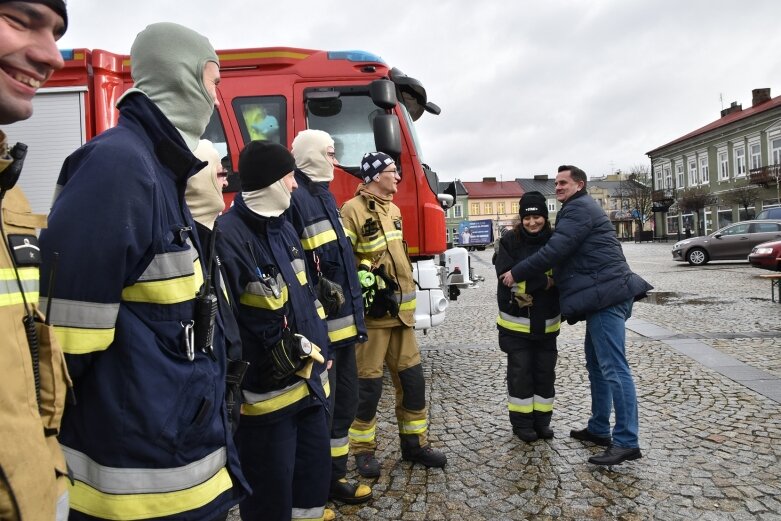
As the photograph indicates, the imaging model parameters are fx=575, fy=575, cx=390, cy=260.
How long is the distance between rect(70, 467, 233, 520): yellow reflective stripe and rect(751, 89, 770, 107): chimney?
5467 cm

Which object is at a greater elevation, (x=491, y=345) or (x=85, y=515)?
(x=85, y=515)

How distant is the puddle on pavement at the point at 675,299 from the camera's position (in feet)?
36.9

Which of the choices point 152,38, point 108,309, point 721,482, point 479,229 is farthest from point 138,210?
point 479,229

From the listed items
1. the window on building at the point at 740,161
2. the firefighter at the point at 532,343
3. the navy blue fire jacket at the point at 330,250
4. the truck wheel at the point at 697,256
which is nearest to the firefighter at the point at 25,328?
the navy blue fire jacket at the point at 330,250

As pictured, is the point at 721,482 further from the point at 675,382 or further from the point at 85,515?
the point at 85,515

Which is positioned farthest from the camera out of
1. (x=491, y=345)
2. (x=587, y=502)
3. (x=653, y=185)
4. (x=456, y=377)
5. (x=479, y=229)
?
(x=653, y=185)

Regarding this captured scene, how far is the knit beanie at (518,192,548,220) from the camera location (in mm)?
4453

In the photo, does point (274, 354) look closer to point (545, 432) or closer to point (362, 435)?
point (362, 435)

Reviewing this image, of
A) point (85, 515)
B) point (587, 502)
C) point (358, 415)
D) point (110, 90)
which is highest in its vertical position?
point (110, 90)

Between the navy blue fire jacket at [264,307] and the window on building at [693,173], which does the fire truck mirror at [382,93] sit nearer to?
the navy blue fire jacket at [264,307]

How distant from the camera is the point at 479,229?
41.6 metres

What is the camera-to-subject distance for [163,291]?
→ 1.52m

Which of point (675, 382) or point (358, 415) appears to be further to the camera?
point (675, 382)

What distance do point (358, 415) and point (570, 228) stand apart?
6.37ft
